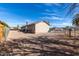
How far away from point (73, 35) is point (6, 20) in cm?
76

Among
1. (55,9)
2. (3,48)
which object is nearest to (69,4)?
(55,9)

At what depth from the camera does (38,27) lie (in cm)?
247

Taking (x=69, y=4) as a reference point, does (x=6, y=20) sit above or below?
below

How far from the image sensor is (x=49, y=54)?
241 centimetres

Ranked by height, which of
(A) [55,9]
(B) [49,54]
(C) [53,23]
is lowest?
(B) [49,54]

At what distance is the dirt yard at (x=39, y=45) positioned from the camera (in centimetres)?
241

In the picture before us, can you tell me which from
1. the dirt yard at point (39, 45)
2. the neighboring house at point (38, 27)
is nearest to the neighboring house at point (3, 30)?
the dirt yard at point (39, 45)

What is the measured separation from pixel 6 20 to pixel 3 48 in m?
0.31

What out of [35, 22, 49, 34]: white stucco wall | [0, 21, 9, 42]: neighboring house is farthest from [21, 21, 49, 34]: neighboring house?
[0, 21, 9, 42]: neighboring house

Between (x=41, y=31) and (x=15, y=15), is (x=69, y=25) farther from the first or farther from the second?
(x=15, y=15)

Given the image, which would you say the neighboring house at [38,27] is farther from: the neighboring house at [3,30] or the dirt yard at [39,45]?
the neighboring house at [3,30]

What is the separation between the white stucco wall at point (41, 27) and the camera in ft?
7.93

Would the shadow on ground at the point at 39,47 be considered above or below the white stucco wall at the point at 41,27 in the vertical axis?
below

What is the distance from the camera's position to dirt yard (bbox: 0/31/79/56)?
2.41 m
